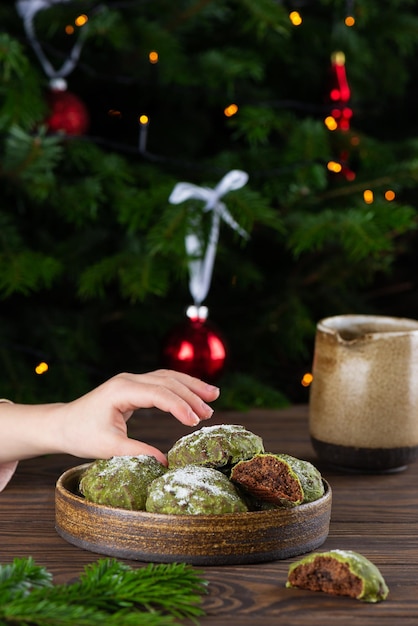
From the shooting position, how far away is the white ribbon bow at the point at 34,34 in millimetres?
Result: 1627

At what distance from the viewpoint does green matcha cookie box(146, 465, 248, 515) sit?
794 millimetres

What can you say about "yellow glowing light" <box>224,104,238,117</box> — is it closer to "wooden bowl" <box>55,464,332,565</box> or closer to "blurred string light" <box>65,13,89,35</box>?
"blurred string light" <box>65,13,89,35</box>

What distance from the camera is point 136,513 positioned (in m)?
0.80

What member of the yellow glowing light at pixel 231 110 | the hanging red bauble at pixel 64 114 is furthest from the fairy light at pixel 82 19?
the yellow glowing light at pixel 231 110

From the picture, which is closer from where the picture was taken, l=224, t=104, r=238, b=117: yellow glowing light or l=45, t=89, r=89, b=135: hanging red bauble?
l=45, t=89, r=89, b=135: hanging red bauble

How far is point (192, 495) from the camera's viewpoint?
80 cm

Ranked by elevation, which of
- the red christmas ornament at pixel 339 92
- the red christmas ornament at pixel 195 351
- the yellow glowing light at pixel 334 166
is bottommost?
the red christmas ornament at pixel 195 351

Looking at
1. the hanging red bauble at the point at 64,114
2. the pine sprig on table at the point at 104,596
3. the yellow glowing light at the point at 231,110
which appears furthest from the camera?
the yellow glowing light at the point at 231,110

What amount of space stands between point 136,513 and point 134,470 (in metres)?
0.05

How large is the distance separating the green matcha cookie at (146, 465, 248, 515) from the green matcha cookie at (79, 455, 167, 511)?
2 cm

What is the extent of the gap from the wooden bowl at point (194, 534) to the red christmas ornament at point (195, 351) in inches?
29.2

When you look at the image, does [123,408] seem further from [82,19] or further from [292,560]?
[82,19]

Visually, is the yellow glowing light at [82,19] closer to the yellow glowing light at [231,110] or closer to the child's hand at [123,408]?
the yellow glowing light at [231,110]

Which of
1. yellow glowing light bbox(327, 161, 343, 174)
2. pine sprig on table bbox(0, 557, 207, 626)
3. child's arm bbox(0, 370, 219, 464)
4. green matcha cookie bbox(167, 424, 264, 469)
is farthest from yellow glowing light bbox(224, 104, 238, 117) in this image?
pine sprig on table bbox(0, 557, 207, 626)
